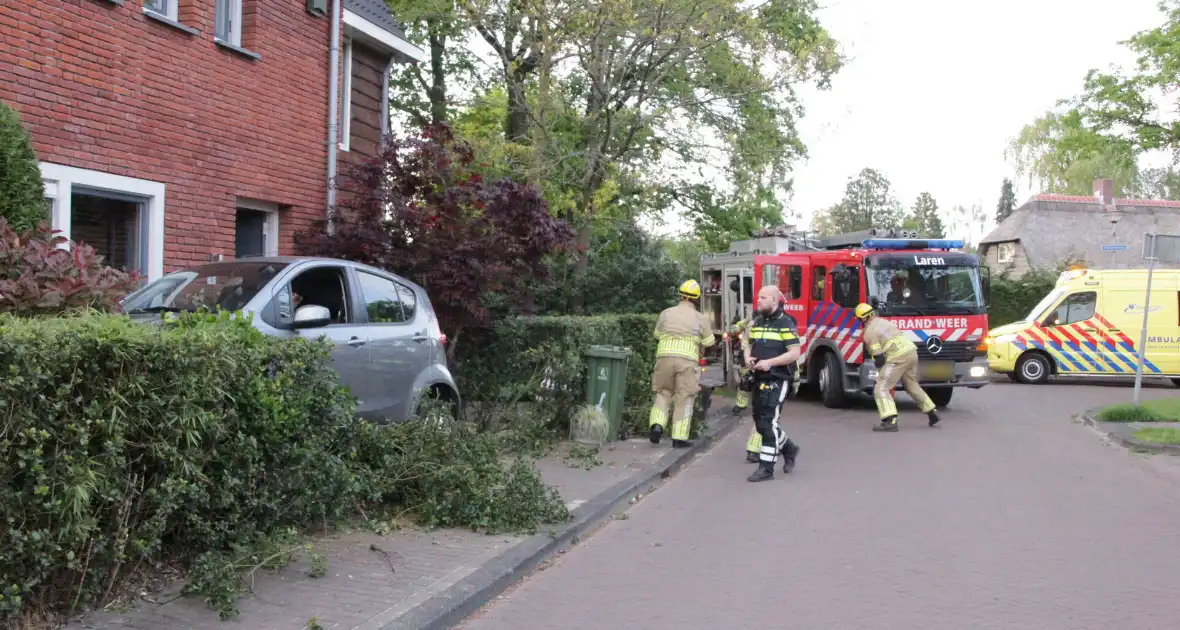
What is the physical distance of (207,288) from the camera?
7516 millimetres

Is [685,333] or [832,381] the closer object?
[685,333]

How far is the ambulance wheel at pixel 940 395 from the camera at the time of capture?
16906 millimetres

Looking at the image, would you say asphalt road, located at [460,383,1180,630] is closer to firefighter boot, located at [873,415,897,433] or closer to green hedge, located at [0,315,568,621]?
green hedge, located at [0,315,568,621]

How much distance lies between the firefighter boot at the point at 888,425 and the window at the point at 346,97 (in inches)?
317

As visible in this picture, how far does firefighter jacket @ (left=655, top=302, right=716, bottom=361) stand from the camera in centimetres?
1080

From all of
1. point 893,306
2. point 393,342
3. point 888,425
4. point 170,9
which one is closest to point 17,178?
point 393,342

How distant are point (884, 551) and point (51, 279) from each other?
5.13 meters

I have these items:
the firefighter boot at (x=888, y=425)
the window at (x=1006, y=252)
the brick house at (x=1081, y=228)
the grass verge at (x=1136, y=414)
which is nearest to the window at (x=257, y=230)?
the firefighter boot at (x=888, y=425)

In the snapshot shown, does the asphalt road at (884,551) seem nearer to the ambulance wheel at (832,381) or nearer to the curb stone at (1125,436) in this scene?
the curb stone at (1125,436)

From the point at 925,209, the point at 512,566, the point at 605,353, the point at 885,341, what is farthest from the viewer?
the point at 925,209

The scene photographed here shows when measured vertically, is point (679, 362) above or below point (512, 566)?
above

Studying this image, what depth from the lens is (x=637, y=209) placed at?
21.3 metres

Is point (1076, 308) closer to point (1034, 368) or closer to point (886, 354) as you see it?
point (1034, 368)

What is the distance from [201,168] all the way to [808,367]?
33.3 ft
